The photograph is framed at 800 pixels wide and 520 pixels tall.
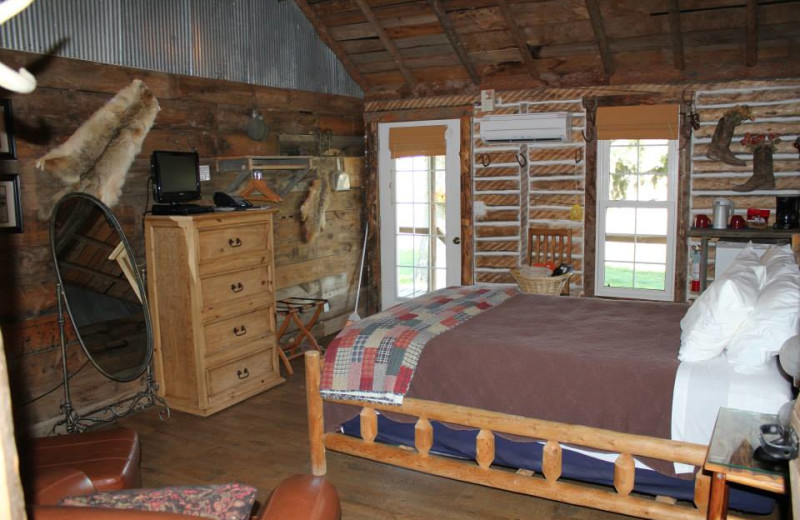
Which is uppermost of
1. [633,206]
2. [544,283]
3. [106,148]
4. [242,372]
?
[106,148]

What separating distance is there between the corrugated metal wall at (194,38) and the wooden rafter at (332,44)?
0.20ft

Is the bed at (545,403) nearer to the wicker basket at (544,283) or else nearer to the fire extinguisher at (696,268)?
the wicker basket at (544,283)

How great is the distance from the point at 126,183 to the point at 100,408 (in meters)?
1.57

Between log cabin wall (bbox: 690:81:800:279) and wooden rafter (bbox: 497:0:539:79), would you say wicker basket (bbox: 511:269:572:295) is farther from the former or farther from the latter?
wooden rafter (bbox: 497:0:539:79)

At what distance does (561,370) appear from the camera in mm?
3143

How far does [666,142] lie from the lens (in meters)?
6.09

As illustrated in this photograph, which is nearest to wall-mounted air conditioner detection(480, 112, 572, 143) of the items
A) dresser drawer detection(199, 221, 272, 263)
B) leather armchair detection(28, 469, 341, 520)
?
dresser drawer detection(199, 221, 272, 263)

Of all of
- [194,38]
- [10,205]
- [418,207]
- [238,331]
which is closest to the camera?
[10,205]

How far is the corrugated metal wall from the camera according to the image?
13.5 ft

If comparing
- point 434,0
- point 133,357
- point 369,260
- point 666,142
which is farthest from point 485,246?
point 133,357

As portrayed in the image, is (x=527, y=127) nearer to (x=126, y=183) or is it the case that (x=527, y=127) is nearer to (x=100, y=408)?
(x=126, y=183)

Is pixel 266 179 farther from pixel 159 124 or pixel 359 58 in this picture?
pixel 359 58

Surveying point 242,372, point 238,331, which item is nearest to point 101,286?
point 238,331

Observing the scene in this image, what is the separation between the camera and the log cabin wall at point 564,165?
5.64m
